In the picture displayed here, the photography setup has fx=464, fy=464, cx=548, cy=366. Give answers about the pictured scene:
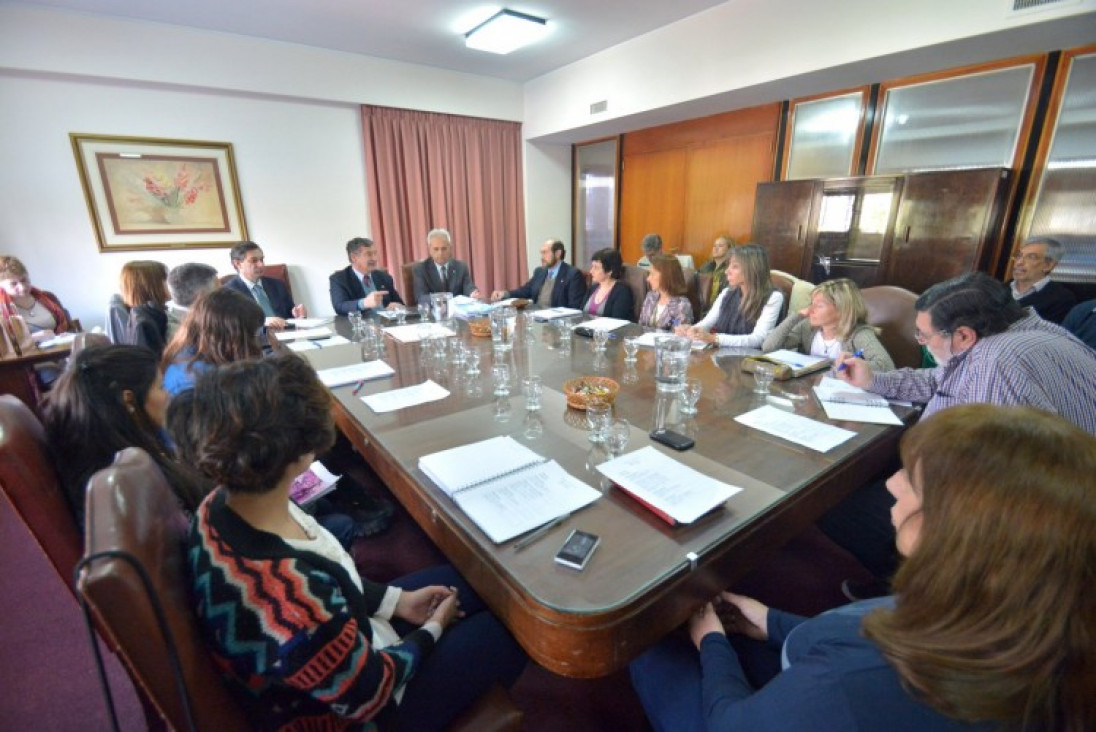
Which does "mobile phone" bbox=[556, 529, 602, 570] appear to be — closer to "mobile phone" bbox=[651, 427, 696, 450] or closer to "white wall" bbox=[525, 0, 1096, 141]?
"mobile phone" bbox=[651, 427, 696, 450]

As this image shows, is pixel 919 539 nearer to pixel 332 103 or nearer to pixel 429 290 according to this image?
pixel 429 290

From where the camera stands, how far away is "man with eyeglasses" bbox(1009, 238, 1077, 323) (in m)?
2.84

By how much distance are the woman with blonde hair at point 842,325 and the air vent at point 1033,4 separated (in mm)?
1928

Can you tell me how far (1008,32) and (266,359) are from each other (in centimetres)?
398

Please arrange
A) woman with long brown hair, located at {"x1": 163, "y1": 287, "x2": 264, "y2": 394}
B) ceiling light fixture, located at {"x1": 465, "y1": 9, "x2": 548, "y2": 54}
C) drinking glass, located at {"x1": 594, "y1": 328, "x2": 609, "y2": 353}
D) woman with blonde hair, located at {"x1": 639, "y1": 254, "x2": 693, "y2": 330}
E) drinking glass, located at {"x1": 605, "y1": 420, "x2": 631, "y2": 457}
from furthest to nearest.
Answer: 1. ceiling light fixture, located at {"x1": 465, "y1": 9, "x2": 548, "y2": 54}
2. woman with blonde hair, located at {"x1": 639, "y1": 254, "x2": 693, "y2": 330}
3. drinking glass, located at {"x1": 594, "y1": 328, "x2": 609, "y2": 353}
4. woman with long brown hair, located at {"x1": 163, "y1": 287, "x2": 264, "y2": 394}
5. drinking glass, located at {"x1": 605, "y1": 420, "x2": 631, "y2": 457}

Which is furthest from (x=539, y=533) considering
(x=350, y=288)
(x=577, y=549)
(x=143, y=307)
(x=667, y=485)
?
(x=350, y=288)

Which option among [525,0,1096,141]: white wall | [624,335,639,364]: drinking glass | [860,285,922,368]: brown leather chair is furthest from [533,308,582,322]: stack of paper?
[525,0,1096,141]: white wall

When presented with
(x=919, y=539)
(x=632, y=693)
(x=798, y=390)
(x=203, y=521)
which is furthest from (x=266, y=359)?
(x=798, y=390)

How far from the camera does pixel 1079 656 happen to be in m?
0.47

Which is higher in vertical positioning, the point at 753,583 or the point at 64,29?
the point at 64,29

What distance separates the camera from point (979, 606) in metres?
0.51

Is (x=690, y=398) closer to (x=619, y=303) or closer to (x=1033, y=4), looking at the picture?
(x=619, y=303)

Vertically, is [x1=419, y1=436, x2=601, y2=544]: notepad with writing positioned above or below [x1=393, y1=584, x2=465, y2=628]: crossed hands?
above

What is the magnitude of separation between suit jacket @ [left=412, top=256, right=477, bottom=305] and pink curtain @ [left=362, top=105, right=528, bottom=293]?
1261 mm
